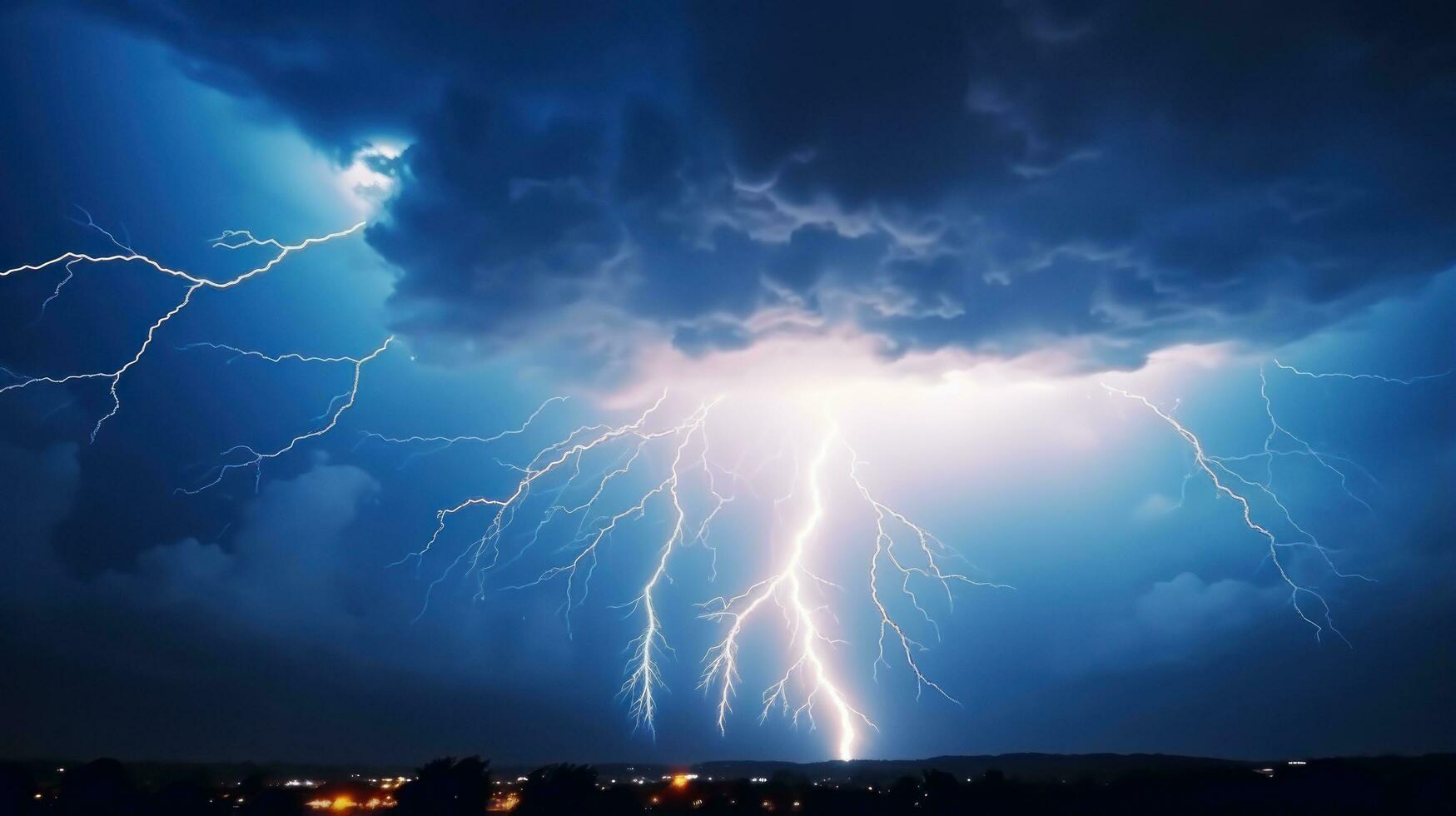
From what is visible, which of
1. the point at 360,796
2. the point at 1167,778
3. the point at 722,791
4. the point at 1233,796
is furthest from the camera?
the point at 360,796

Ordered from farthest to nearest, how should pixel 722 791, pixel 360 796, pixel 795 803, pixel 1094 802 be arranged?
pixel 360 796, pixel 722 791, pixel 795 803, pixel 1094 802

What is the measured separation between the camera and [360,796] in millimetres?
55656

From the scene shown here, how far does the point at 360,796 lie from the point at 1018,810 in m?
44.5

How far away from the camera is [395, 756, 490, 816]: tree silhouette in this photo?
1203 inches

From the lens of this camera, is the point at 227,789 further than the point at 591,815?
Yes

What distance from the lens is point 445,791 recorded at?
1229 inches

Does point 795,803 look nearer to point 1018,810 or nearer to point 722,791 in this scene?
point 722,791

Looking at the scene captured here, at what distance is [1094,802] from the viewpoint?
33406mm

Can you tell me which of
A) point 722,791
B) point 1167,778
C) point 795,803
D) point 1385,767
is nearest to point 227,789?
point 722,791

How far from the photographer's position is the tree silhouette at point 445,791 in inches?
1203

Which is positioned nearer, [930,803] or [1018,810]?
[1018,810]

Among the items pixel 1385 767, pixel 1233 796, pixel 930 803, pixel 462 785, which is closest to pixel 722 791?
pixel 930 803

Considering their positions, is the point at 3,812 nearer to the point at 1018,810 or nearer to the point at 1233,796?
the point at 1018,810

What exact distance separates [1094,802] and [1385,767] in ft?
76.8
